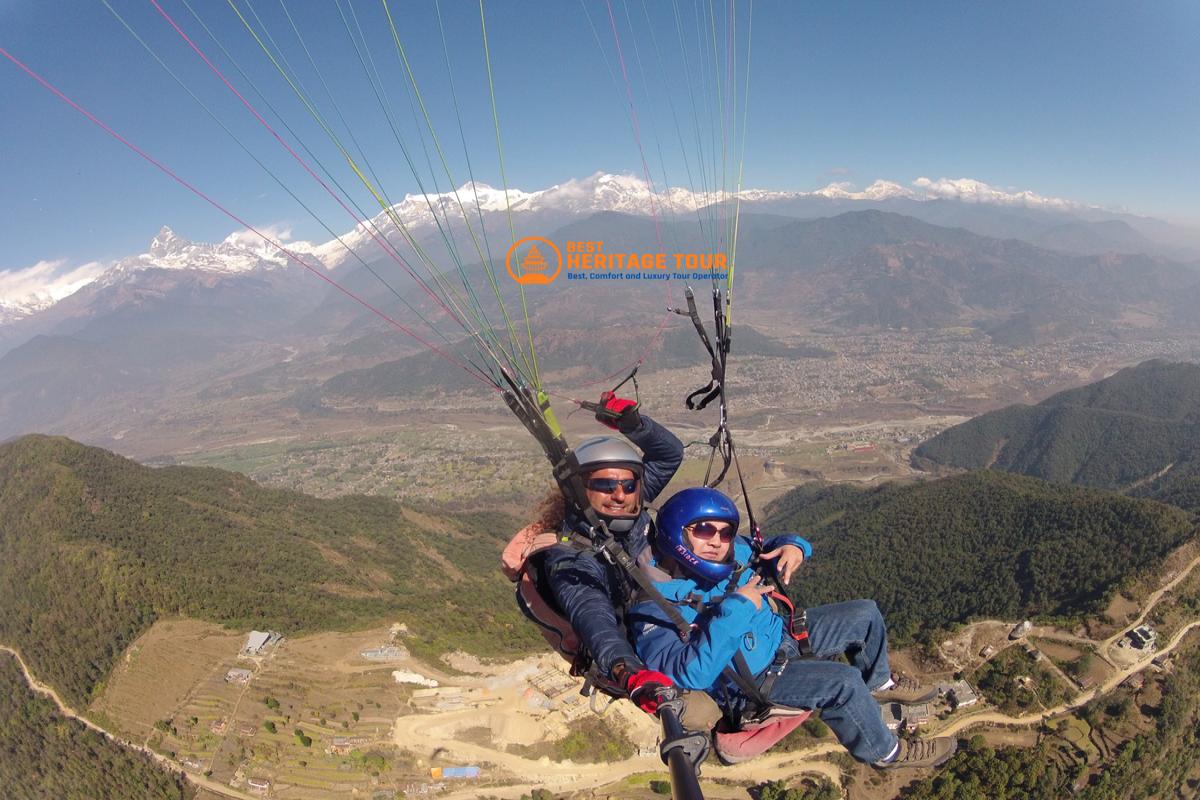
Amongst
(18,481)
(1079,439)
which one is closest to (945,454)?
(1079,439)

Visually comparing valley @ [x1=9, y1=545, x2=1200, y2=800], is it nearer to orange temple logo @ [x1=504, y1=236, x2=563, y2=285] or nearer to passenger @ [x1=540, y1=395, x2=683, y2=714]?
orange temple logo @ [x1=504, y1=236, x2=563, y2=285]

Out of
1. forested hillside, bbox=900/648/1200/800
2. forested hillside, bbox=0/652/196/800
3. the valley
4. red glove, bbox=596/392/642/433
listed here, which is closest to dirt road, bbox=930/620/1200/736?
the valley

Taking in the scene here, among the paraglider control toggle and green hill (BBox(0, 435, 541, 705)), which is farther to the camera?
green hill (BBox(0, 435, 541, 705))

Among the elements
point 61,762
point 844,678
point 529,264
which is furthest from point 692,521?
point 61,762

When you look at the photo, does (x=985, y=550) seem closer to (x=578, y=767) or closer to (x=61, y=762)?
(x=578, y=767)

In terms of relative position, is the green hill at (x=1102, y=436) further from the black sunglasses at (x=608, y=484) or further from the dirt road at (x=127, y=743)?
the dirt road at (x=127, y=743)

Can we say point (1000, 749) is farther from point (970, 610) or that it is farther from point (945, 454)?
point (945, 454)

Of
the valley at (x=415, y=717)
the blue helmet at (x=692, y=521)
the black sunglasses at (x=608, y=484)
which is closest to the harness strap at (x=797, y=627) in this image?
the blue helmet at (x=692, y=521)
